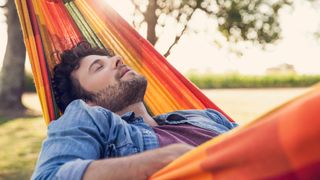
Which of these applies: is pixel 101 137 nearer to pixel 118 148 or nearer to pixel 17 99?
pixel 118 148

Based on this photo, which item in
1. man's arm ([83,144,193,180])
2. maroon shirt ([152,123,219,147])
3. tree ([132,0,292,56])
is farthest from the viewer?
tree ([132,0,292,56])

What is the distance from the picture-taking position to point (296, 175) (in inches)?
36.6

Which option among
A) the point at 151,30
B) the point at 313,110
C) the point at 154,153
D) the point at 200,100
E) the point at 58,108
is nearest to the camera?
the point at 313,110

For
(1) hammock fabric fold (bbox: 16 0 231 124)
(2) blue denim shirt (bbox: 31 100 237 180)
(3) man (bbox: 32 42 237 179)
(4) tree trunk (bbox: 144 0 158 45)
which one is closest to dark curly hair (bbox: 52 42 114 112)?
(3) man (bbox: 32 42 237 179)

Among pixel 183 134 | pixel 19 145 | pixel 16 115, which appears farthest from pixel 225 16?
pixel 183 134

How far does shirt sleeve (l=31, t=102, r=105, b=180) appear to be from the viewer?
1.32 metres

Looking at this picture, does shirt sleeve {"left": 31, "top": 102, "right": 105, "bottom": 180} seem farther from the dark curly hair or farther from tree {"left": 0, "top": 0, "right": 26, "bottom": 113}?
tree {"left": 0, "top": 0, "right": 26, "bottom": 113}

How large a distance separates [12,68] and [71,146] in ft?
25.3

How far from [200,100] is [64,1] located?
0.79 meters

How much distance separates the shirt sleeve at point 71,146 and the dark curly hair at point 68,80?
1.04ft

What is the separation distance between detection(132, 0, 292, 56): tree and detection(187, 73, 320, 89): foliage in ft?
30.5

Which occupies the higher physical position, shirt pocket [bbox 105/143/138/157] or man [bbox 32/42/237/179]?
man [bbox 32/42/237/179]

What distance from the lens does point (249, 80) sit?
2027cm

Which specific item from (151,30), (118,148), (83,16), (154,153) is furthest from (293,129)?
(151,30)
